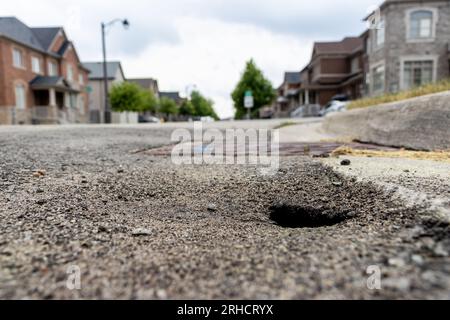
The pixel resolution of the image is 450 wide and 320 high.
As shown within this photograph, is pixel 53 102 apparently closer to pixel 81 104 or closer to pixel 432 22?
pixel 81 104

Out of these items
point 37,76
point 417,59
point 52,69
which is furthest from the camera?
point 52,69

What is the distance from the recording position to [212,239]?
1.76 m

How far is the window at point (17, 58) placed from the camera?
26.0m

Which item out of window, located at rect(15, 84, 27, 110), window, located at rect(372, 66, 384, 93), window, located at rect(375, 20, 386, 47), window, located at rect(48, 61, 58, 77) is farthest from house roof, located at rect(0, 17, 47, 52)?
window, located at rect(372, 66, 384, 93)

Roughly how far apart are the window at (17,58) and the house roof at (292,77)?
41714 mm

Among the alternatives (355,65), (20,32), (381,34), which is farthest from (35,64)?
(355,65)

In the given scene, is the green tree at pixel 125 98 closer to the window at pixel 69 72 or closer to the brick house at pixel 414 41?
the window at pixel 69 72

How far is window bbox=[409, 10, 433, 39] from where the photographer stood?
20.1 m

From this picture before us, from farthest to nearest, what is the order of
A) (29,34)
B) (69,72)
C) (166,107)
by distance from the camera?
(166,107) < (69,72) < (29,34)

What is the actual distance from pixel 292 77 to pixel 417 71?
40.3 m

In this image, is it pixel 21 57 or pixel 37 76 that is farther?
pixel 37 76

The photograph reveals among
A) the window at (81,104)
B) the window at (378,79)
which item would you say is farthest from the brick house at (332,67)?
the window at (81,104)

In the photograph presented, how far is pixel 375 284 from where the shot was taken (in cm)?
116
